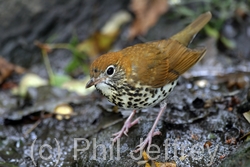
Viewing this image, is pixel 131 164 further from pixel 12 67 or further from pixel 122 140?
pixel 12 67

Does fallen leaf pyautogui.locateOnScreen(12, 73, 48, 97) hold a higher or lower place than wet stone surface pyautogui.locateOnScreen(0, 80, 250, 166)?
higher

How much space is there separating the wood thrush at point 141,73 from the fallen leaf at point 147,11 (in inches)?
73.5

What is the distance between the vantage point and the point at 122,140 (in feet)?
12.6

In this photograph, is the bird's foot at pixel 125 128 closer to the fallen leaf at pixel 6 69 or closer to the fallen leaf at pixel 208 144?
the fallen leaf at pixel 208 144

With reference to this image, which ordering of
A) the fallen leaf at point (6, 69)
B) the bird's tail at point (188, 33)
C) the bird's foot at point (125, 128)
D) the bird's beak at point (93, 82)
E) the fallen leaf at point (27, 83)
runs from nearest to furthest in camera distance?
1. the bird's beak at point (93, 82)
2. the bird's foot at point (125, 128)
3. the bird's tail at point (188, 33)
4. the fallen leaf at point (27, 83)
5. the fallen leaf at point (6, 69)

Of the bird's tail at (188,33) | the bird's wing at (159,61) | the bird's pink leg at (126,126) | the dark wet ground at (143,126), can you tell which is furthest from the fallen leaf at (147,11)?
the bird's pink leg at (126,126)

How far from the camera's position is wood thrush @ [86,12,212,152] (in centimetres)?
347

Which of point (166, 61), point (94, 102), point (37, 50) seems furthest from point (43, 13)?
point (166, 61)

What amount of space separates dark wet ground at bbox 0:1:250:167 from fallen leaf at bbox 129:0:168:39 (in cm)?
94

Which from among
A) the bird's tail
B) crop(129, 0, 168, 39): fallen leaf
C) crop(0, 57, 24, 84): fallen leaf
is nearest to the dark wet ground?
crop(0, 57, 24, 84): fallen leaf

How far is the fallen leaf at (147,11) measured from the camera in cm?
600

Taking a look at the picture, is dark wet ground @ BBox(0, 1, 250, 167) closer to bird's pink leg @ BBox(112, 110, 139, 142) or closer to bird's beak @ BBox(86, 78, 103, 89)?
bird's pink leg @ BBox(112, 110, 139, 142)

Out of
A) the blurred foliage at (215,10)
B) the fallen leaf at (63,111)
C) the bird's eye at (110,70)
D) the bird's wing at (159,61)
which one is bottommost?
the fallen leaf at (63,111)

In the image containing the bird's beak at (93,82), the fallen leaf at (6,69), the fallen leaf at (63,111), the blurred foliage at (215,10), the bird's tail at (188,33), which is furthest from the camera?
the blurred foliage at (215,10)
